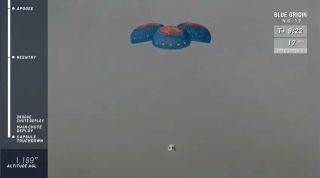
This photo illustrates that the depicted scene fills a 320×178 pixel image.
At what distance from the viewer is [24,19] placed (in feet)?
6.86

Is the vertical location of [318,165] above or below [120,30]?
below

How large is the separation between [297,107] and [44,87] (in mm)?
1269

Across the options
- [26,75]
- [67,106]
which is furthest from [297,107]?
[26,75]

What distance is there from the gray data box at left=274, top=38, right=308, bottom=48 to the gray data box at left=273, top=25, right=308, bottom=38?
0.9 inches

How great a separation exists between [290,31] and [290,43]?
2.5 inches

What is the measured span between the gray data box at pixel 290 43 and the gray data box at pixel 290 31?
2 centimetres

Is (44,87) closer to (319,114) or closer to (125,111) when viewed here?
(125,111)

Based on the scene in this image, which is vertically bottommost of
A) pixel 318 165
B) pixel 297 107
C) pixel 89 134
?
pixel 318 165

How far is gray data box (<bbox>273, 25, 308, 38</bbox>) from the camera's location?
6.75ft
